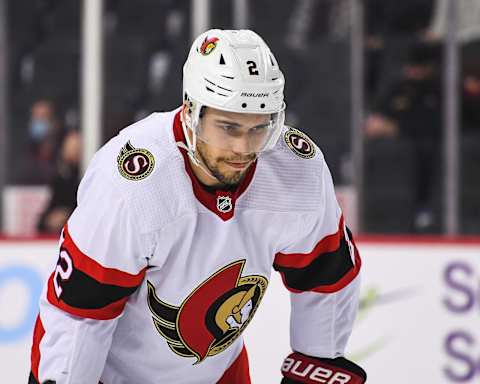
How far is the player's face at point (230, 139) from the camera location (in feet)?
5.54

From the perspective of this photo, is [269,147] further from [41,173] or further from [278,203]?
[41,173]

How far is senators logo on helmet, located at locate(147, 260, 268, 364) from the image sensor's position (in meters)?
1.84

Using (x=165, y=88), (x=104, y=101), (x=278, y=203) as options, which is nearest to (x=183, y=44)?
(x=165, y=88)

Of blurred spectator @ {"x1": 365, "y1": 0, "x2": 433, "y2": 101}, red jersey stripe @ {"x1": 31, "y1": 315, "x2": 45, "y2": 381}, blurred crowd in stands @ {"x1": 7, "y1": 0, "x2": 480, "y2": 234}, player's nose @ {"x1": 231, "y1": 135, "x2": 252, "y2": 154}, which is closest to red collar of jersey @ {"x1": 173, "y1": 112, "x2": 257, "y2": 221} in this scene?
player's nose @ {"x1": 231, "y1": 135, "x2": 252, "y2": 154}

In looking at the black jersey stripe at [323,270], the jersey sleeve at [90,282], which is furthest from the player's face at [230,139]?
the black jersey stripe at [323,270]

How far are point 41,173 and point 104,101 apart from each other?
45cm

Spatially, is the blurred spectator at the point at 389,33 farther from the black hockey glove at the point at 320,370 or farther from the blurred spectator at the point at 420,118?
the black hockey glove at the point at 320,370

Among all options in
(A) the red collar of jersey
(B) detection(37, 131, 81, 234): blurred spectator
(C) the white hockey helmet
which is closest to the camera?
(C) the white hockey helmet

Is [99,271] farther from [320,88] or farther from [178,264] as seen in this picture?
[320,88]

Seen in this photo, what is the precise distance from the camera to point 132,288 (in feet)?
5.76

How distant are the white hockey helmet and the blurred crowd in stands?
2.40 metres

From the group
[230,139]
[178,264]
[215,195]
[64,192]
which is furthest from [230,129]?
[64,192]

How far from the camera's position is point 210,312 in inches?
73.9

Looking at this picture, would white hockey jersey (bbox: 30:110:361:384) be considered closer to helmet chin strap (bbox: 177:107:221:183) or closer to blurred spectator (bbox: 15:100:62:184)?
helmet chin strap (bbox: 177:107:221:183)
